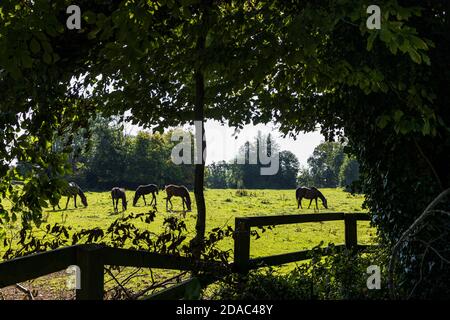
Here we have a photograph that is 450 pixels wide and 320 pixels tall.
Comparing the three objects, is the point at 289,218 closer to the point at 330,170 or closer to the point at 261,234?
the point at 261,234

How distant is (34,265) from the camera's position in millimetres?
2789

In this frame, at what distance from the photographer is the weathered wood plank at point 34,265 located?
8.73ft

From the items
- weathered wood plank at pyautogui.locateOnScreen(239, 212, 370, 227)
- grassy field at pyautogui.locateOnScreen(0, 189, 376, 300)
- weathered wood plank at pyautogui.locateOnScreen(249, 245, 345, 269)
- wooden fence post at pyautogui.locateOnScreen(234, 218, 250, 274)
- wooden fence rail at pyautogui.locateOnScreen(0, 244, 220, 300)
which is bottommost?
grassy field at pyautogui.locateOnScreen(0, 189, 376, 300)

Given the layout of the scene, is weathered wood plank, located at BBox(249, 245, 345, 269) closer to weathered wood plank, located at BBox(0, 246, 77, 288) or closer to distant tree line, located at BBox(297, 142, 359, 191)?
weathered wood plank, located at BBox(0, 246, 77, 288)

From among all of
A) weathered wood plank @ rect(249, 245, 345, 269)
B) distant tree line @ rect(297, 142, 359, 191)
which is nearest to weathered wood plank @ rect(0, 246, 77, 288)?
weathered wood plank @ rect(249, 245, 345, 269)

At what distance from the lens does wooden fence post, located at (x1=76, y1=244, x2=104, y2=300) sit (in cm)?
293

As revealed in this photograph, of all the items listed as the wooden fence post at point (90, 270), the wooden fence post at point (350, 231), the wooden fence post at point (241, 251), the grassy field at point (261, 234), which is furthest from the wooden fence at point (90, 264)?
the wooden fence post at point (350, 231)

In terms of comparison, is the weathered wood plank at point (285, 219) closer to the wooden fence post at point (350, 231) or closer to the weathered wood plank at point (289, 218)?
the weathered wood plank at point (289, 218)

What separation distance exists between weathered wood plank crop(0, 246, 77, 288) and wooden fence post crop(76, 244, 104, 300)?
8 centimetres

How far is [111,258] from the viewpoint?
3.22m

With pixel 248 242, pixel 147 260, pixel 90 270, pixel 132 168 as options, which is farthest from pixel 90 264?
pixel 132 168

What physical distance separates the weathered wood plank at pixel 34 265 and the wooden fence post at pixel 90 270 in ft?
0.26

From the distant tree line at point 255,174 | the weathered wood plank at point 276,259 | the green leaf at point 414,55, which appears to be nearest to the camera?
the green leaf at point 414,55

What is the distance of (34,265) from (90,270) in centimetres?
36
